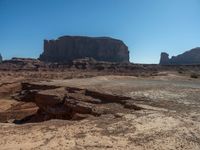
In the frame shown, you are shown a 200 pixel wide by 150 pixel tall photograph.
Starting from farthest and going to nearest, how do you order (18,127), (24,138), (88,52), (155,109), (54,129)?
(88,52), (155,109), (18,127), (54,129), (24,138)

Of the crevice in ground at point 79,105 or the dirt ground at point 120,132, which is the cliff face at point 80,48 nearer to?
the crevice in ground at point 79,105

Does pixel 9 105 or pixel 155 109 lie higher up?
pixel 155 109

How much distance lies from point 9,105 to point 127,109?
16.6 metres

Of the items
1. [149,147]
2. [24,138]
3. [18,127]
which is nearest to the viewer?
[149,147]

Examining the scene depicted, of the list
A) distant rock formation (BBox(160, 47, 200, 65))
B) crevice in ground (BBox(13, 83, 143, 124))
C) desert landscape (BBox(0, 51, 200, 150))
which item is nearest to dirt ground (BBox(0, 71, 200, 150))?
desert landscape (BBox(0, 51, 200, 150))

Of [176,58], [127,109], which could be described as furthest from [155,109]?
[176,58]

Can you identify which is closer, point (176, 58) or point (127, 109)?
point (127, 109)

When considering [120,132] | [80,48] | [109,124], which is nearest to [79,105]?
[109,124]

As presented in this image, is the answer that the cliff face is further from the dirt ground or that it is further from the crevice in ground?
the dirt ground

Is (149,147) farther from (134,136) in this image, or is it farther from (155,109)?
(155,109)

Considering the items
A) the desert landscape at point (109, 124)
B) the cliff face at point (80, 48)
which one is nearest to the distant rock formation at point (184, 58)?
the cliff face at point (80, 48)

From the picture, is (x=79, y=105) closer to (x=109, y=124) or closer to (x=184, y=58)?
(x=109, y=124)

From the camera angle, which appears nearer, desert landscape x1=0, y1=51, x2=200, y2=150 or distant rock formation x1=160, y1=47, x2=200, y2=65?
desert landscape x1=0, y1=51, x2=200, y2=150

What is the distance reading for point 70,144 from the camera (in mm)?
10562
